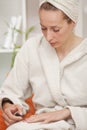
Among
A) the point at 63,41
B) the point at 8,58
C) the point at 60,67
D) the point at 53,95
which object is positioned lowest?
the point at 8,58

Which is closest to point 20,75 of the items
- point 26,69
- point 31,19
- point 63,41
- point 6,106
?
point 26,69

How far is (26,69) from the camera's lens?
65.0 inches

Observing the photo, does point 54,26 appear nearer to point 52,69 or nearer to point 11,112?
point 52,69

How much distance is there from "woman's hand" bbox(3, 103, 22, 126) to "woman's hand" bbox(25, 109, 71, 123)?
0.28ft

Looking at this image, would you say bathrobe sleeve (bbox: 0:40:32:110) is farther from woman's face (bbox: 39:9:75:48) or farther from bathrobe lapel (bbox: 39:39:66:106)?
woman's face (bbox: 39:9:75:48)

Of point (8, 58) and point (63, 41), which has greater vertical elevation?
point (63, 41)

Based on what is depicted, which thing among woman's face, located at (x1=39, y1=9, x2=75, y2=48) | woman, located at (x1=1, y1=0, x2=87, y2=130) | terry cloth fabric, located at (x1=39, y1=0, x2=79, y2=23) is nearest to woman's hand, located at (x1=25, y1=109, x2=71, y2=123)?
woman, located at (x1=1, y1=0, x2=87, y2=130)

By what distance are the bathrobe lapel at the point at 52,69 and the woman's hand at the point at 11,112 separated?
196 millimetres

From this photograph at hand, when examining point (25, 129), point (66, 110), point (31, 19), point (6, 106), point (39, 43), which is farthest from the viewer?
point (31, 19)

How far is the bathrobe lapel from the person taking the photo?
1560 millimetres

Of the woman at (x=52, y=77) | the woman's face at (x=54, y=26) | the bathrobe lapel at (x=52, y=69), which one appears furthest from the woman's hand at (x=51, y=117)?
the woman's face at (x=54, y=26)

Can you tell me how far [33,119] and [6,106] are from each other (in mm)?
211

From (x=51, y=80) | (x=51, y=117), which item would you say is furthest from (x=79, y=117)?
(x=51, y=80)

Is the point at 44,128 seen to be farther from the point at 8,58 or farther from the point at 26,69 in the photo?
the point at 8,58
